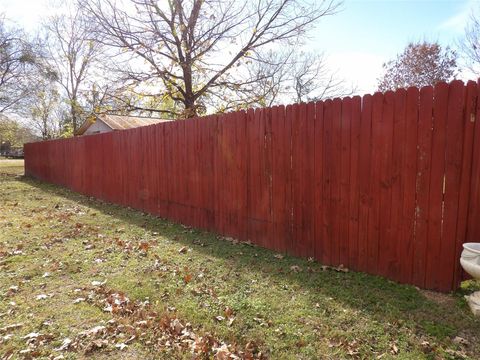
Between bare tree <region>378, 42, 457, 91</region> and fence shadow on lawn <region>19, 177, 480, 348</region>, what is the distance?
23.2m

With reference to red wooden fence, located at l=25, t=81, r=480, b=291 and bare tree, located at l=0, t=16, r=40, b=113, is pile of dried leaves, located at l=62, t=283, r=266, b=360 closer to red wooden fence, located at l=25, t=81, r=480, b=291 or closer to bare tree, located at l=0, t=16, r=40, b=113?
red wooden fence, located at l=25, t=81, r=480, b=291

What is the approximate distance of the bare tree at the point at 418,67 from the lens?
23.3 m

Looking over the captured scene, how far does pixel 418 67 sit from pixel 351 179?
83.6 feet

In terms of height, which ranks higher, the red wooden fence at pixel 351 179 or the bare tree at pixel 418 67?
the bare tree at pixel 418 67

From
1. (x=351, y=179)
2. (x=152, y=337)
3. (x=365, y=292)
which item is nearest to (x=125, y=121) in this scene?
(x=351, y=179)

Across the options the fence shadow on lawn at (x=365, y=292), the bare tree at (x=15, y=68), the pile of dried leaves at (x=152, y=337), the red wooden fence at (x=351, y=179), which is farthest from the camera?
the bare tree at (x=15, y=68)

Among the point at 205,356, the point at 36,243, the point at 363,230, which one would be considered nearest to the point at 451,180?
the point at 363,230

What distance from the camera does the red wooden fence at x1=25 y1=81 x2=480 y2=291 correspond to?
10.8 ft

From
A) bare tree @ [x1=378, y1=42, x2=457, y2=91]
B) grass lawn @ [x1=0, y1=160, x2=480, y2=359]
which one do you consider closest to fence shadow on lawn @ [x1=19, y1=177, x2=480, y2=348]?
grass lawn @ [x1=0, y1=160, x2=480, y2=359]

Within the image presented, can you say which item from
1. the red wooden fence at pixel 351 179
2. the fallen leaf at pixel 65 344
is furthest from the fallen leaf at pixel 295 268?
the fallen leaf at pixel 65 344

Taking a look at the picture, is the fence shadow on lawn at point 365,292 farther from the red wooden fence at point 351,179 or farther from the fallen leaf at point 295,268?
the red wooden fence at point 351,179

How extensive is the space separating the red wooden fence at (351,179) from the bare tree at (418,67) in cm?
2217

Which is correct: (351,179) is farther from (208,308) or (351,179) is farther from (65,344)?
(65,344)

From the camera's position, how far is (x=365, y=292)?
3.51 m
